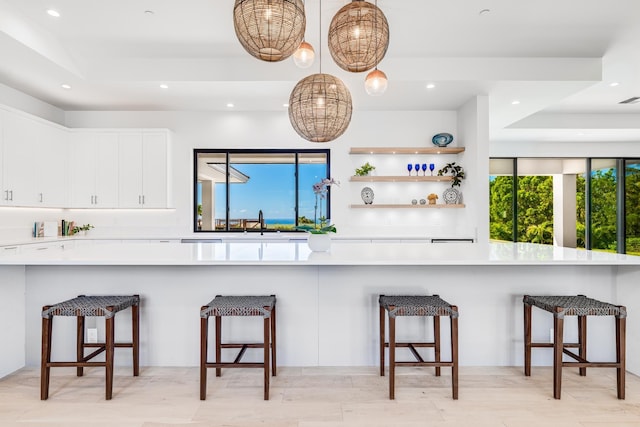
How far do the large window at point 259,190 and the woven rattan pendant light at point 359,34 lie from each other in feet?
11.0

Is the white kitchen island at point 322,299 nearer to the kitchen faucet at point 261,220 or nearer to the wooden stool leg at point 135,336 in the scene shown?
the wooden stool leg at point 135,336

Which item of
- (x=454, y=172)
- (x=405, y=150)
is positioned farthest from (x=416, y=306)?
(x=454, y=172)

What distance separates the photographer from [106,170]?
506cm

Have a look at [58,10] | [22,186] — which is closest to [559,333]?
[58,10]

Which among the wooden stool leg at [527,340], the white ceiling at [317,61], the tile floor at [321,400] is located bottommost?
the tile floor at [321,400]

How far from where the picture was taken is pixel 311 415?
2.06m

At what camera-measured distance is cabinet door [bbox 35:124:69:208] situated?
4.54 m

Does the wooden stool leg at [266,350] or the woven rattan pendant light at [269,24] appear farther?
the wooden stool leg at [266,350]

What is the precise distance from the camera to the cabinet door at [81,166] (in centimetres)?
504

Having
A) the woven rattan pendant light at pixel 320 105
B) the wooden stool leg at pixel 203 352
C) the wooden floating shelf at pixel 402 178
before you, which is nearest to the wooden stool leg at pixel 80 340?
the wooden stool leg at pixel 203 352

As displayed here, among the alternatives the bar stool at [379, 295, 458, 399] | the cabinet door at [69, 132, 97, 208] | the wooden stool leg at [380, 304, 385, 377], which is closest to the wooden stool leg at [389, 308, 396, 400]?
the bar stool at [379, 295, 458, 399]

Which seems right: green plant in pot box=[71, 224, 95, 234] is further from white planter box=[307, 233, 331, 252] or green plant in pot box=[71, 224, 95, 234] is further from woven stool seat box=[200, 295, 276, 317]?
white planter box=[307, 233, 331, 252]

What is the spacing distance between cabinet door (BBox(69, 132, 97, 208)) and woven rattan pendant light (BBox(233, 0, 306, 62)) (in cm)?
428

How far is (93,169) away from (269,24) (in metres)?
4.45
